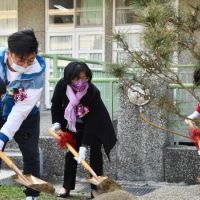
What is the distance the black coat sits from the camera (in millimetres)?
5438

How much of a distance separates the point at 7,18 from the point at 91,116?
7629mm

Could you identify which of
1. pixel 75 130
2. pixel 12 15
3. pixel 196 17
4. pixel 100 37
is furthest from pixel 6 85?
pixel 12 15

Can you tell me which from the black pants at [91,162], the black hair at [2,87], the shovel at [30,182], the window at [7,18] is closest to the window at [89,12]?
the window at [7,18]

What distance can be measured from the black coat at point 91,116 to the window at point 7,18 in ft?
23.5

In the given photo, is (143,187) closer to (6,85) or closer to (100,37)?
(6,85)

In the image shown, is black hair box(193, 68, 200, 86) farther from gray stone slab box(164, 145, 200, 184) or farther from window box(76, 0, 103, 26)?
window box(76, 0, 103, 26)

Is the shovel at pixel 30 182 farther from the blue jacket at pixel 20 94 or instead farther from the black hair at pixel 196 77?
the black hair at pixel 196 77

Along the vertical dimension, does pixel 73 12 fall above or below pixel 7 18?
above

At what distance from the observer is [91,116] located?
545cm

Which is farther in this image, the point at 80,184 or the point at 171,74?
the point at 80,184

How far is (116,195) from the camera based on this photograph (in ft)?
14.4

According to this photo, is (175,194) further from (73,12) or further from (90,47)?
(73,12)

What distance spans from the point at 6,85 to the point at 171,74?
4.30ft

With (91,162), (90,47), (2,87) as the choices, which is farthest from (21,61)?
(90,47)
